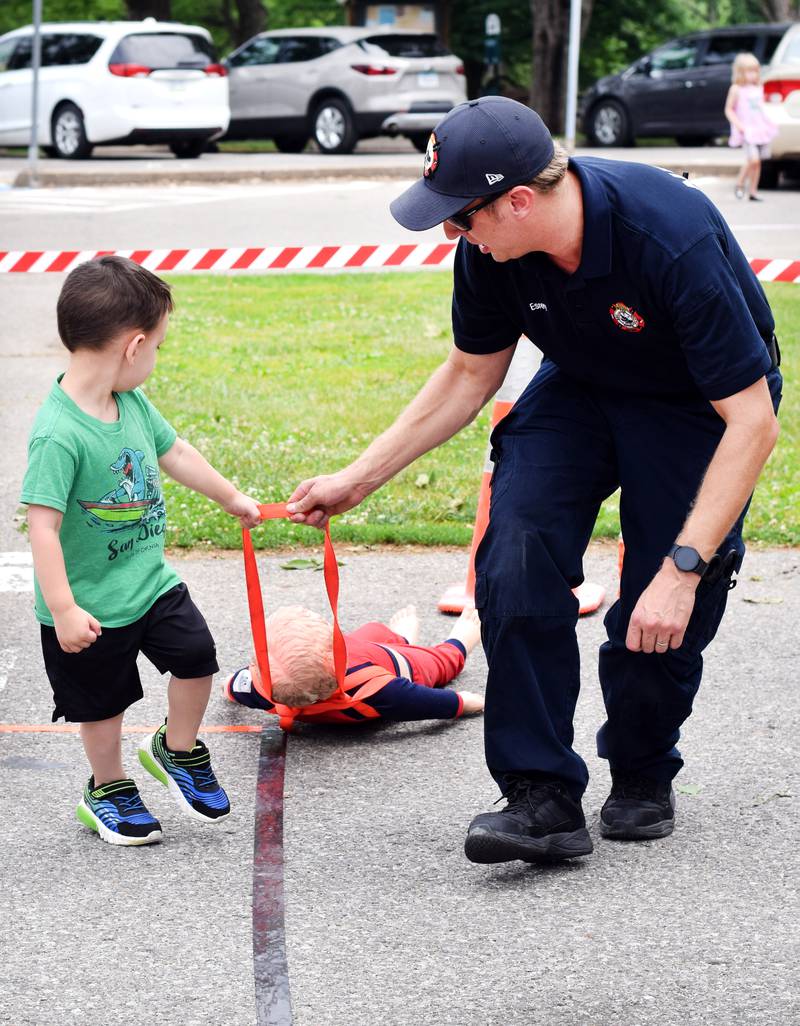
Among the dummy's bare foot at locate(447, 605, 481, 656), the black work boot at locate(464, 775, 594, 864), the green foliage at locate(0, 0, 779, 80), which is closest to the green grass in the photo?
the dummy's bare foot at locate(447, 605, 481, 656)

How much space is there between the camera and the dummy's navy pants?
3.40 m

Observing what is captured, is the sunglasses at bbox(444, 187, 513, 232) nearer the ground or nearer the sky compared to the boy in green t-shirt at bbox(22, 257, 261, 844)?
nearer the sky

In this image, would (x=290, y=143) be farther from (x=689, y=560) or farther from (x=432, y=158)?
(x=689, y=560)

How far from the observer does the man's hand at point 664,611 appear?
3234 millimetres

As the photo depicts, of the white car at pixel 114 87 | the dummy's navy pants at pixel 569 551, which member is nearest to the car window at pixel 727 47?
the white car at pixel 114 87

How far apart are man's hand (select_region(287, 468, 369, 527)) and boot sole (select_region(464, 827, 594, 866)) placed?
Answer: 2.94 ft

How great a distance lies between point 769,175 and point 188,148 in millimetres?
8548

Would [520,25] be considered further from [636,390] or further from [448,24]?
[636,390]

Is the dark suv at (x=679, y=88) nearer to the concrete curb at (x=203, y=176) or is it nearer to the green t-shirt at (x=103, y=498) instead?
the concrete curb at (x=203, y=176)

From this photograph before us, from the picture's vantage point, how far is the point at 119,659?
3.51 m

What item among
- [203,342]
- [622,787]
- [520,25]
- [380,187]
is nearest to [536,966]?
[622,787]

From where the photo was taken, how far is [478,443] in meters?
7.41

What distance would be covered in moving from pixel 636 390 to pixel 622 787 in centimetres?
95

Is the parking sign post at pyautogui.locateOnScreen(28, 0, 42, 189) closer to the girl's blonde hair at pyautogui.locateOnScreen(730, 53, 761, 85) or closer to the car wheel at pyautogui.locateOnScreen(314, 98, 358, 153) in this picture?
the car wheel at pyautogui.locateOnScreen(314, 98, 358, 153)
